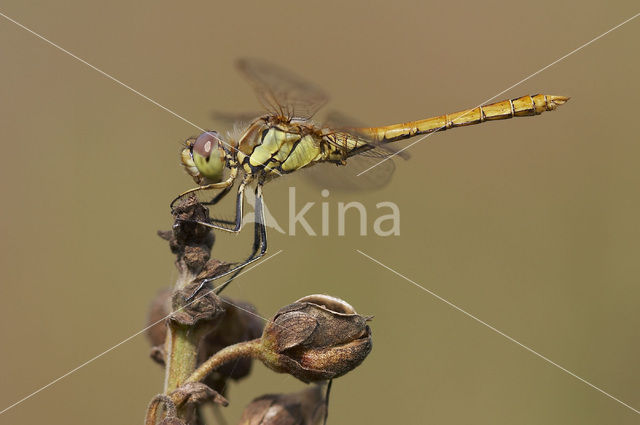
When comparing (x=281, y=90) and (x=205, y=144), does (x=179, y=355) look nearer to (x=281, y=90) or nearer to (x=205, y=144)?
(x=205, y=144)

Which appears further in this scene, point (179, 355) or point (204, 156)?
point (204, 156)

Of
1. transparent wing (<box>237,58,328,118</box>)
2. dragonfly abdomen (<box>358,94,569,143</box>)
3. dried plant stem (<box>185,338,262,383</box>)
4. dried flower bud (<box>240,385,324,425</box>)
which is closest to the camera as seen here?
dried plant stem (<box>185,338,262,383</box>)

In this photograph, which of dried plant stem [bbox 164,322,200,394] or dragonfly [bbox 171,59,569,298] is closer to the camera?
dried plant stem [bbox 164,322,200,394]

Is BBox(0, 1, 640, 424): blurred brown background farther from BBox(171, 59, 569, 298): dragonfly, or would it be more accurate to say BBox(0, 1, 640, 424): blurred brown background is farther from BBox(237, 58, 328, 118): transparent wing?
BBox(237, 58, 328, 118): transparent wing

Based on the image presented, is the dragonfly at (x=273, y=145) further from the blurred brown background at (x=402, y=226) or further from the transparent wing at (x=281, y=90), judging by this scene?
the blurred brown background at (x=402, y=226)

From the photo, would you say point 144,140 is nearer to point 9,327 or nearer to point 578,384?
point 9,327

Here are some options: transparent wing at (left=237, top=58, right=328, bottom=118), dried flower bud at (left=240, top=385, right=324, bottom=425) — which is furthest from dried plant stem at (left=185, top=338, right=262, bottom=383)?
transparent wing at (left=237, top=58, right=328, bottom=118)

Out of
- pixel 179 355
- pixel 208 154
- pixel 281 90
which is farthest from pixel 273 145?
pixel 179 355
